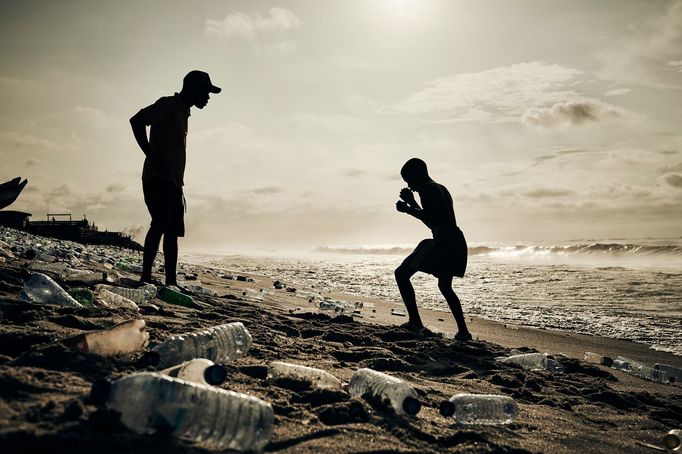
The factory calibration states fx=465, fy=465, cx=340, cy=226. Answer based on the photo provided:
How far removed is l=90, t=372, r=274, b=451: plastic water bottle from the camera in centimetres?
145

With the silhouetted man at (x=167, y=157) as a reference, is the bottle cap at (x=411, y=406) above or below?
below

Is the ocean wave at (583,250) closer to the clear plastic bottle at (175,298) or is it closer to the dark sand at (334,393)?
the dark sand at (334,393)

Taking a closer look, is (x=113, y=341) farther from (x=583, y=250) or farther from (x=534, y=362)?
(x=583, y=250)

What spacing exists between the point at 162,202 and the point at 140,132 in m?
0.70

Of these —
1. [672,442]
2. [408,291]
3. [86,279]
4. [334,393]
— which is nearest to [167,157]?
[86,279]

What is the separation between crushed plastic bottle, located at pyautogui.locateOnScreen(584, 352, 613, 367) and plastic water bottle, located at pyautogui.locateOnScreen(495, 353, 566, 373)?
706 mm

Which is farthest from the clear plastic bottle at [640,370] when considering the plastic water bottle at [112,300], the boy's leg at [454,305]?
the plastic water bottle at [112,300]

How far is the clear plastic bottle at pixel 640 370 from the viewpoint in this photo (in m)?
3.83

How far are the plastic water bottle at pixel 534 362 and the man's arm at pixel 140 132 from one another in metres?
3.70

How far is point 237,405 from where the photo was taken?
1.64 metres

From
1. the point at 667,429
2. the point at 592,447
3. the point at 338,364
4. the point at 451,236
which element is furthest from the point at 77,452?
the point at 451,236

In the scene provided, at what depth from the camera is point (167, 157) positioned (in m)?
4.58

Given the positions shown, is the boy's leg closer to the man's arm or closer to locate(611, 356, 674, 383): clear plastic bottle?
locate(611, 356, 674, 383): clear plastic bottle

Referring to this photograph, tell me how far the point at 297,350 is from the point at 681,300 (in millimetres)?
7270
